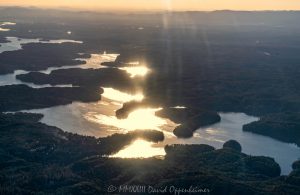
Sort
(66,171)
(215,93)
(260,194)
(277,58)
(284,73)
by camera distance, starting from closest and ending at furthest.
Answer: (260,194), (66,171), (215,93), (284,73), (277,58)

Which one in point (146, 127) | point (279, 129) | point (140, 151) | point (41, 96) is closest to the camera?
point (140, 151)

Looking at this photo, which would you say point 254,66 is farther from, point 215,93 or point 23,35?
point 23,35

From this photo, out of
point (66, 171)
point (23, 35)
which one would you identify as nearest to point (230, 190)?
point (66, 171)

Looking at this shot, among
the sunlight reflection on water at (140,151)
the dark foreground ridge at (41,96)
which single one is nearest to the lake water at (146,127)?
the sunlight reflection on water at (140,151)

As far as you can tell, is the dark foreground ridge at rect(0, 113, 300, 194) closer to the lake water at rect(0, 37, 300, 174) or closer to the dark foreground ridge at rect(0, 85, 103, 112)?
the lake water at rect(0, 37, 300, 174)

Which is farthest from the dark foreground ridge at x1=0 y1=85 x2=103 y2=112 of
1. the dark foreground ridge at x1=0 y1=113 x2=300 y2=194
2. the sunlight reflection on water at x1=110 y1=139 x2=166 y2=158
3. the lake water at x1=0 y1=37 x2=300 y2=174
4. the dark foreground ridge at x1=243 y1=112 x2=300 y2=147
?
the dark foreground ridge at x1=243 y1=112 x2=300 y2=147

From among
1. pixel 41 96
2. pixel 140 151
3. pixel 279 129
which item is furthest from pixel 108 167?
A: pixel 41 96

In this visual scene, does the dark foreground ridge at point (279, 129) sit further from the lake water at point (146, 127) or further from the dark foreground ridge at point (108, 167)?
the dark foreground ridge at point (108, 167)

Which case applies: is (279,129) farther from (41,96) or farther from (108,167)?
(41,96)
